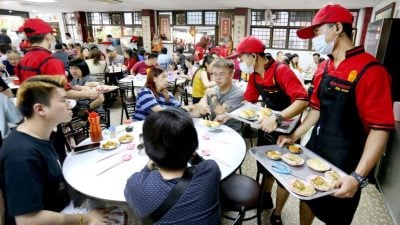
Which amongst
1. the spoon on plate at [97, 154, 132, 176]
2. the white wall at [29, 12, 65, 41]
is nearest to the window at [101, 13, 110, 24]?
the white wall at [29, 12, 65, 41]

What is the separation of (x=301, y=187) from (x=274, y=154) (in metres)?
0.37

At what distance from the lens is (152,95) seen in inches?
106

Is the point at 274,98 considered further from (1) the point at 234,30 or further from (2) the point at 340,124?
(1) the point at 234,30

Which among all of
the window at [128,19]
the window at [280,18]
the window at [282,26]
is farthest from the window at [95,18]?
the window at [280,18]

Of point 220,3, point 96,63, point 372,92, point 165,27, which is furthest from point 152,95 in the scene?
point 165,27

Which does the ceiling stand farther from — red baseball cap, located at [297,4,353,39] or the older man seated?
red baseball cap, located at [297,4,353,39]

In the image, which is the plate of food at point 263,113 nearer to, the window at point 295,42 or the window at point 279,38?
the window at point 295,42

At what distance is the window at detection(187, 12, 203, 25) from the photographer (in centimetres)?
1176

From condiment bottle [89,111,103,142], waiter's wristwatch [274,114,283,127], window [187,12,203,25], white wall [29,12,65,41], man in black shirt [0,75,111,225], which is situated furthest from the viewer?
white wall [29,12,65,41]

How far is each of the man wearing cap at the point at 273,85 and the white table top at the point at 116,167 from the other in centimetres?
35

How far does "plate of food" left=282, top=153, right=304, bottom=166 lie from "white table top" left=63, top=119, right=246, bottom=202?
1.05ft

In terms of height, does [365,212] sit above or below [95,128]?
below

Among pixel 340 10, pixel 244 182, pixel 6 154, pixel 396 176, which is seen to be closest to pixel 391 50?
pixel 396 176

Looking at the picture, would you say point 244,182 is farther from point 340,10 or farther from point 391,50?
point 391,50
